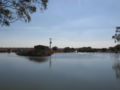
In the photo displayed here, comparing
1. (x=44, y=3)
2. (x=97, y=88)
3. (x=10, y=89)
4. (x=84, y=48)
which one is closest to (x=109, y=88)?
(x=97, y=88)

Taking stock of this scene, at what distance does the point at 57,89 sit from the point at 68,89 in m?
0.34

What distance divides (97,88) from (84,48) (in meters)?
50.1

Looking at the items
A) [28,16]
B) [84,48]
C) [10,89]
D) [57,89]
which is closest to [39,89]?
[57,89]

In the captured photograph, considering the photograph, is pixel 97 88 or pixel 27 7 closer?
pixel 97 88

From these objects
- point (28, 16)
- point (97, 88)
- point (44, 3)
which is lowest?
point (97, 88)

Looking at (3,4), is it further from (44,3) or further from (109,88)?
(109,88)

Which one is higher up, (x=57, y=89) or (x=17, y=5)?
(x=17, y=5)

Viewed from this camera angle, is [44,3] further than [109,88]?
Yes

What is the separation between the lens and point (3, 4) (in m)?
4.66

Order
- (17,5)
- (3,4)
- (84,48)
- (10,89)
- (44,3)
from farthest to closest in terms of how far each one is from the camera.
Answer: (84,48) < (44,3) < (17,5) < (3,4) < (10,89)

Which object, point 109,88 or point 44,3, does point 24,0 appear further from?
point 109,88

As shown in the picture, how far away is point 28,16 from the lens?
5.42 m

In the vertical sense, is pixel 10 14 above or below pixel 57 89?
above

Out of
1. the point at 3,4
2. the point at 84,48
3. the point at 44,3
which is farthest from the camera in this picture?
the point at 84,48
